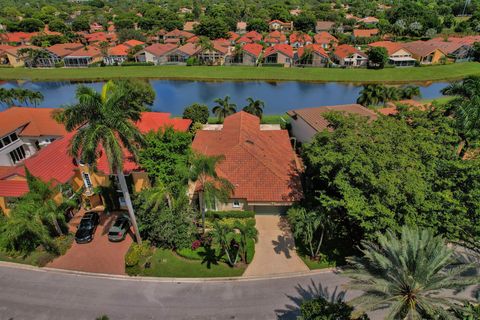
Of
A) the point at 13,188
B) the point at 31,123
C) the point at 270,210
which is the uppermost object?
the point at 31,123

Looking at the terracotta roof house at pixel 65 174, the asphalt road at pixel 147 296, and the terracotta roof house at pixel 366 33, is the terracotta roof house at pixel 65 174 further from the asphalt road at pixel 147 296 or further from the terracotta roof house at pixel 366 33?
the terracotta roof house at pixel 366 33

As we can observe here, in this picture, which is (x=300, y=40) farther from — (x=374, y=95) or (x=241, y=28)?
(x=374, y=95)

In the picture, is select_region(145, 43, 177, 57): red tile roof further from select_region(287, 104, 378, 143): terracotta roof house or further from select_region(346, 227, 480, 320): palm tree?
select_region(346, 227, 480, 320): palm tree

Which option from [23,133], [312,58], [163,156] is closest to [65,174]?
[163,156]

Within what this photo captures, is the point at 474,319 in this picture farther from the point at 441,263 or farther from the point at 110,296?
the point at 110,296

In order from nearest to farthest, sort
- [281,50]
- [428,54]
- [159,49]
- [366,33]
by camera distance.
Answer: [428,54], [281,50], [159,49], [366,33]

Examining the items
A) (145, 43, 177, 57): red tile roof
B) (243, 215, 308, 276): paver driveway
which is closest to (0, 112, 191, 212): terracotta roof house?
(243, 215, 308, 276): paver driveway

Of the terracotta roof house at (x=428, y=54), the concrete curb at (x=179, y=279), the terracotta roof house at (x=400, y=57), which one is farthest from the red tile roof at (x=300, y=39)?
the concrete curb at (x=179, y=279)
